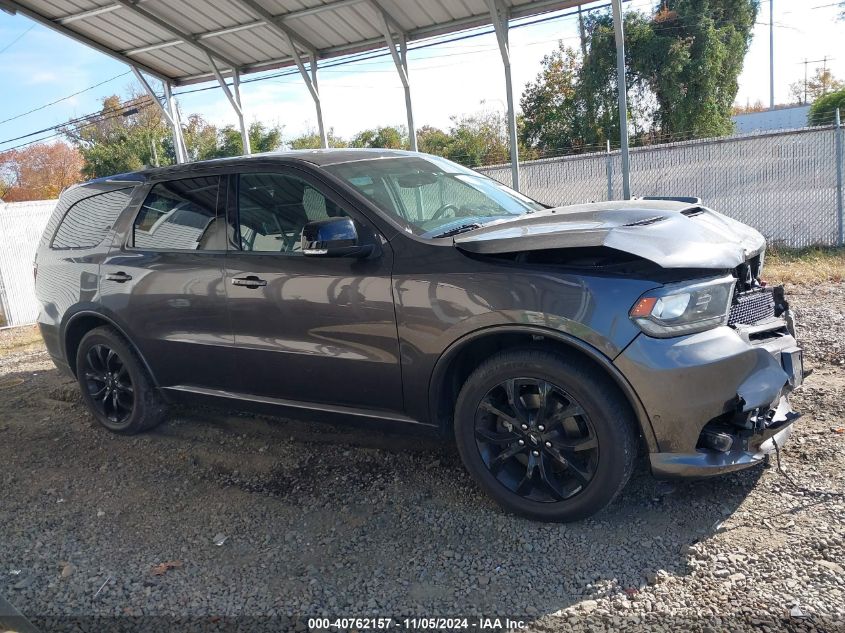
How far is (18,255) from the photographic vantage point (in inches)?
456

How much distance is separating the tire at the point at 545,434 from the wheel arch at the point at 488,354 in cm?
7

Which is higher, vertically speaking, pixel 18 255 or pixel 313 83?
pixel 313 83

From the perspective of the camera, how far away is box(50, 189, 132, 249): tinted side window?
493cm

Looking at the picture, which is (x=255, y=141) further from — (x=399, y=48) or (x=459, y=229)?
(x=459, y=229)

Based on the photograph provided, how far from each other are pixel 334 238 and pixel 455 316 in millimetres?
753

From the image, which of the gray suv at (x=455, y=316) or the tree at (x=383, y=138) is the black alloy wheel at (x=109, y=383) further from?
the tree at (x=383, y=138)

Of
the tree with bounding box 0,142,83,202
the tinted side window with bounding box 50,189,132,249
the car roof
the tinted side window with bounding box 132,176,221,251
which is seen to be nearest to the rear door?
the tinted side window with bounding box 132,176,221,251

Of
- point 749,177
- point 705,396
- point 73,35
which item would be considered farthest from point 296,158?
point 73,35

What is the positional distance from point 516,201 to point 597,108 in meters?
24.5

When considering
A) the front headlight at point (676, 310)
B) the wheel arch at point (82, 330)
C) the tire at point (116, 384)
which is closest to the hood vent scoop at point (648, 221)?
the front headlight at point (676, 310)

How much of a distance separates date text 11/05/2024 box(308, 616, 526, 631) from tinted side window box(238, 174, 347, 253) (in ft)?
6.61

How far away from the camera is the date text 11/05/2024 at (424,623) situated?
2584 millimetres

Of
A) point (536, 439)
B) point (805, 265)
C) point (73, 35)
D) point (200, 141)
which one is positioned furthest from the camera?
point (200, 141)

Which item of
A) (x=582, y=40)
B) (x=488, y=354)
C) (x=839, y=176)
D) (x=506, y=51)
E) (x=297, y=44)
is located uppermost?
(x=582, y=40)
